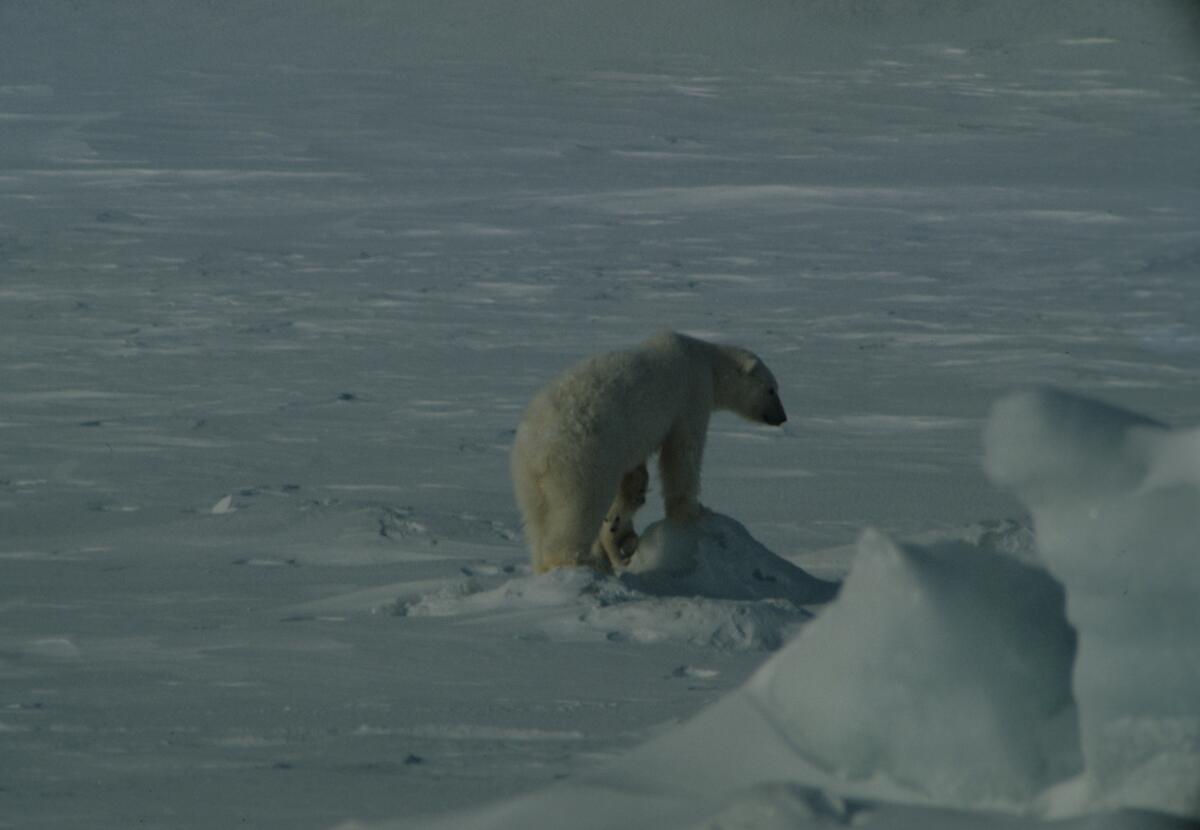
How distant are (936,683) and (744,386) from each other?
3.26 meters

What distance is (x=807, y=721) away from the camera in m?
2.07

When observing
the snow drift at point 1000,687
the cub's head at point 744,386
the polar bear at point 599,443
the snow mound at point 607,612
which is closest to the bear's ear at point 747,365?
the cub's head at point 744,386

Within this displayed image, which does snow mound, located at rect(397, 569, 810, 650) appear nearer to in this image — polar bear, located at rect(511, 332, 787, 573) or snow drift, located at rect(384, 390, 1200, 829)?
polar bear, located at rect(511, 332, 787, 573)

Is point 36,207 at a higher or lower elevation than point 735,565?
lower

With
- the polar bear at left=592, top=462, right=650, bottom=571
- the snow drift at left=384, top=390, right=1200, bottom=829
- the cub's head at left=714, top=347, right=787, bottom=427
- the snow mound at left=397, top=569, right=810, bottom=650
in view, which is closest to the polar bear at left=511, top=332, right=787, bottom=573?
the polar bear at left=592, top=462, right=650, bottom=571

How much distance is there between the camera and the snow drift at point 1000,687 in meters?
1.85

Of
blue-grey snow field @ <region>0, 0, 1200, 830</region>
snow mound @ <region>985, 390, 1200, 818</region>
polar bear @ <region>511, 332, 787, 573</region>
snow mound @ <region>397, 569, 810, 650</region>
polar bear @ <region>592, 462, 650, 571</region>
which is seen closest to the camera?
snow mound @ <region>985, 390, 1200, 818</region>

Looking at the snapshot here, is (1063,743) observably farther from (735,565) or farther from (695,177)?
(695,177)

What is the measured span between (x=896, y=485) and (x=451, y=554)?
2020 mm

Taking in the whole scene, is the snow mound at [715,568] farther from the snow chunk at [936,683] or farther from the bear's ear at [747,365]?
the snow chunk at [936,683]

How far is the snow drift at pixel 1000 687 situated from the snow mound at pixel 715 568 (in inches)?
97.0

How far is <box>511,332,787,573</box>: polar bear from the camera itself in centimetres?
440

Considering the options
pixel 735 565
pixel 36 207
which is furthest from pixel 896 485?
pixel 36 207

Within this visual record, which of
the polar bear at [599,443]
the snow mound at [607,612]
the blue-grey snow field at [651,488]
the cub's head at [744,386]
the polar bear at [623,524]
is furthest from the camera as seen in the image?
the cub's head at [744,386]
